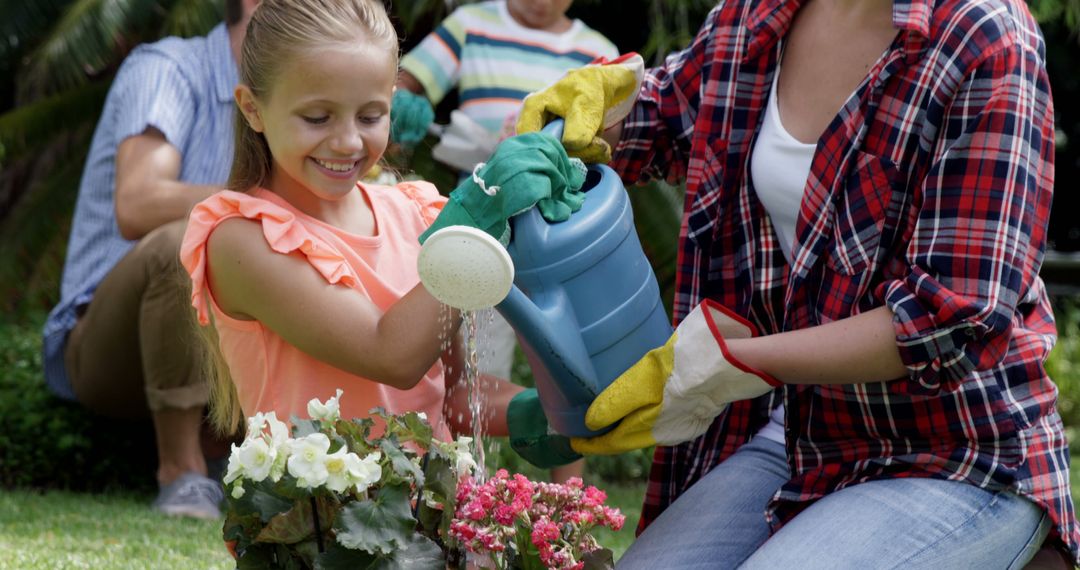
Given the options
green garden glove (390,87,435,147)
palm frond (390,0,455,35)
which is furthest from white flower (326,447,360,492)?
palm frond (390,0,455,35)

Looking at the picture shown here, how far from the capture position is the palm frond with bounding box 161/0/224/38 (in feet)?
17.0

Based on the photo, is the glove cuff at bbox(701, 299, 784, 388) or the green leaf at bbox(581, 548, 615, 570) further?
the glove cuff at bbox(701, 299, 784, 388)

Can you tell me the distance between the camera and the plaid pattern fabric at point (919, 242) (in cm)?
198

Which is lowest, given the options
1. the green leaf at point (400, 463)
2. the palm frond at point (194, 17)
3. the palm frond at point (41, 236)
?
the palm frond at point (41, 236)

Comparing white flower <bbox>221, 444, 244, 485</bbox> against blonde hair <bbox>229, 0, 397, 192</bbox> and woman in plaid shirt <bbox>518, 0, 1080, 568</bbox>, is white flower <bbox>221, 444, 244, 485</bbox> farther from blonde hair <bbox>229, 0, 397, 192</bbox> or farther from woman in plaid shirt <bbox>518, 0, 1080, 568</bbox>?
blonde hair <bbox>229, 0, 397, 192</bbox>

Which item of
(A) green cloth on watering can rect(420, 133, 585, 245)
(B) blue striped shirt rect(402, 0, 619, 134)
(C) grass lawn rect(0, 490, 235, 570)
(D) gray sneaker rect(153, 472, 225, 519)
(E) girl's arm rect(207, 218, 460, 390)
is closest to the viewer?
(A) green cloth on watering can rect(420, 133, 585, 245)

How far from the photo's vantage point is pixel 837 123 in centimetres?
Result: 213

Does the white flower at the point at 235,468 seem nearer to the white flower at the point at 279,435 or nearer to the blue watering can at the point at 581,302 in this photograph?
the white flower at the point at 279,435

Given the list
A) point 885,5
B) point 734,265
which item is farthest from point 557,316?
point 885,5

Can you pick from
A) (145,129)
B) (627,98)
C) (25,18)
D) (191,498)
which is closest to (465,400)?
(627,98)

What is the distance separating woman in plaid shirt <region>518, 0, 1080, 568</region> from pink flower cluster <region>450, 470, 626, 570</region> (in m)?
0.23

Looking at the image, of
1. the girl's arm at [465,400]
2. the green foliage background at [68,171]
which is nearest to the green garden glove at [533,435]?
the girl's arm at [465,400]

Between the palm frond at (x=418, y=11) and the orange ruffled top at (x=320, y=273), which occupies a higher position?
the orange ruffled top at (x=320, y=273)

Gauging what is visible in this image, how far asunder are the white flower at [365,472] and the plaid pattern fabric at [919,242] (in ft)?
2.66
